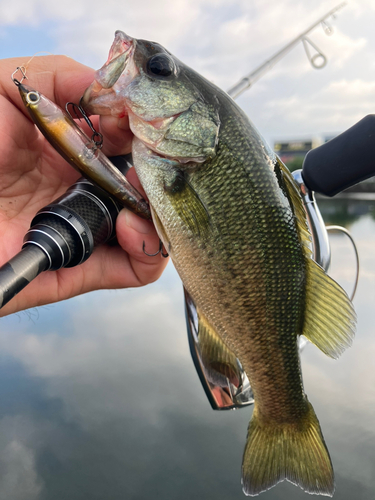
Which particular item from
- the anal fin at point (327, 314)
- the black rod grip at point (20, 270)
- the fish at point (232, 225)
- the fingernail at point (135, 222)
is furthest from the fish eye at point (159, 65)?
the anal fin at point (327, 314)

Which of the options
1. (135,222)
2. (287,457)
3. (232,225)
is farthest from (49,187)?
(287,457)

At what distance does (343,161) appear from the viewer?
4.01 ft

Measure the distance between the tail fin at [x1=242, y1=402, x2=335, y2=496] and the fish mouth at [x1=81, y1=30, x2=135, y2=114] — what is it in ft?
4.20

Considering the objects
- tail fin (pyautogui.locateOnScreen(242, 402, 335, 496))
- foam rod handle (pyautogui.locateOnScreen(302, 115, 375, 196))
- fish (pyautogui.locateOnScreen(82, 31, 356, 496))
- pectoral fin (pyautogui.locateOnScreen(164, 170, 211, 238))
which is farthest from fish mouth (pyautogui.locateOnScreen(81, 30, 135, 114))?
tail fin (pyautogui.locateOnScreen(242, 402, 335, 496))

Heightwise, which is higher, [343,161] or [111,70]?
[111,70]

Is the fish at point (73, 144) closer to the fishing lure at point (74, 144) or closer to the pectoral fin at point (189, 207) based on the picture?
the fishing lure at point (74, 144)

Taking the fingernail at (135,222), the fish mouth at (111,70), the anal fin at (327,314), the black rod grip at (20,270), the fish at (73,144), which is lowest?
the anal fin at (327,314)

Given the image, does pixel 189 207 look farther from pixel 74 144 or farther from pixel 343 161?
pixel 343 161

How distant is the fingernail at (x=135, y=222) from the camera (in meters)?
1.36

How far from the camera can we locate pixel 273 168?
1211mm

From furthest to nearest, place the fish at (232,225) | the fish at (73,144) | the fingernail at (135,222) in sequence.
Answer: the fingernail at (135,222) < the fish at (232,225) < the fish at (73,144)

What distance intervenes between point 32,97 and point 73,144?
172 mm

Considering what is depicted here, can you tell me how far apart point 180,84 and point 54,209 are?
0.64 m

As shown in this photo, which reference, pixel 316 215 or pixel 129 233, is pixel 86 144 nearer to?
pixel 129 233
